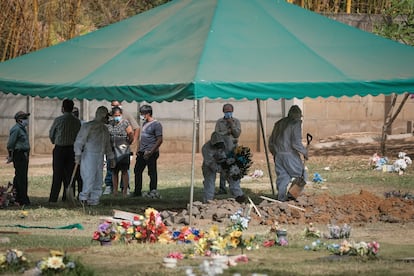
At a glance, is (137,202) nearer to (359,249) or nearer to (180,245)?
(180,245)

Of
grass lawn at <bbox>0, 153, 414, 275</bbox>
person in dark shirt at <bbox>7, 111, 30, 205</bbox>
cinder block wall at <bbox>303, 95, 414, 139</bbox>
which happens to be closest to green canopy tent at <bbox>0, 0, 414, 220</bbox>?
person in dark shirt at <bbox>7, 111, 30, 205</bbox>

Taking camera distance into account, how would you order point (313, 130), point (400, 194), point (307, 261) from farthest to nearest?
point (313, 130) < point (400, 194) < point (307, 261)

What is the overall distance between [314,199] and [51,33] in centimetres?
1830

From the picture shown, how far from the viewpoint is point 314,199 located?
18422mm

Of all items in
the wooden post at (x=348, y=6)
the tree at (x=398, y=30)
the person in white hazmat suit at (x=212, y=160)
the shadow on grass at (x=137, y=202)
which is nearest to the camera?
the person in white hazmat suit at (x=212, y=160)

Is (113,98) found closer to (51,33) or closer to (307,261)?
(307,261)

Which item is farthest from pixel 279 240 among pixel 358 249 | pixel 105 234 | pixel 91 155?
pixel 91 155

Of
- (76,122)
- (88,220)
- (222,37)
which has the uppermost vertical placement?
(222,37)

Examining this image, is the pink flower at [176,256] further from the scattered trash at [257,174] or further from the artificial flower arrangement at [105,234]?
the scattered trash at [257,174]

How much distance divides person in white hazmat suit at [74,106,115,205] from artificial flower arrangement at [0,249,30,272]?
315 inches

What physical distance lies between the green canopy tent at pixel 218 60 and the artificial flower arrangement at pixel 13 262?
4.95 meters

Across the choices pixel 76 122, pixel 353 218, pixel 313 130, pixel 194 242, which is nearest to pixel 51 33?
pixel 313 130

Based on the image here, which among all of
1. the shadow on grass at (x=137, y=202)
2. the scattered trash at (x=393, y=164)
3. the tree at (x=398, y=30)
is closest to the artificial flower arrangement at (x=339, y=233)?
the shadow on grass at (x=137, y=202)

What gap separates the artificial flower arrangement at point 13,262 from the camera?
38.8ft
